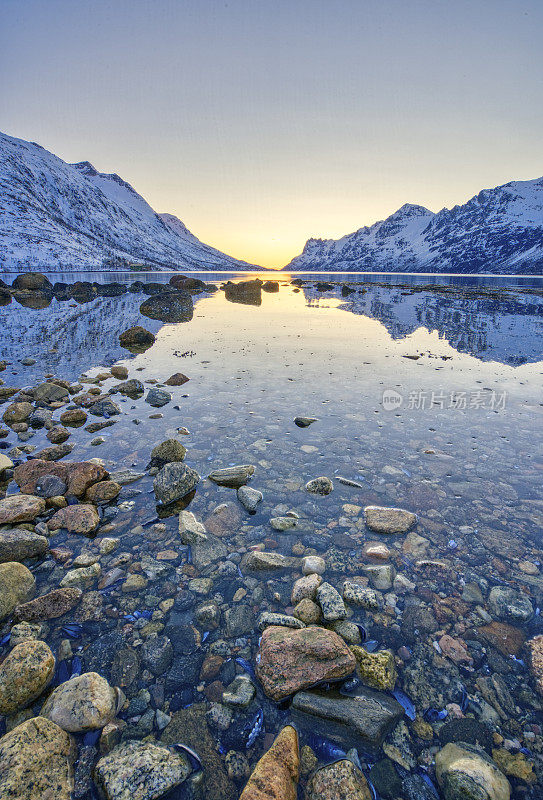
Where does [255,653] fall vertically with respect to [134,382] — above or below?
below

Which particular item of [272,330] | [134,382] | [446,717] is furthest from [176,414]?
[272,330]

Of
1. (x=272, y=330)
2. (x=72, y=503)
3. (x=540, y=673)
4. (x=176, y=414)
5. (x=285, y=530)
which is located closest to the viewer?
(x=540, y=673)

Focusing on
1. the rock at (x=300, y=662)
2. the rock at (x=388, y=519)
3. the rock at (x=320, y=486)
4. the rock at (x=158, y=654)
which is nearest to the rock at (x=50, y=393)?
the rock at (x=320, y=486)

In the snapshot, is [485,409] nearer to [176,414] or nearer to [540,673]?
[540,673]

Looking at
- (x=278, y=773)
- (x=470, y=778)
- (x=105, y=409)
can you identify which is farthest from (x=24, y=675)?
(x=105, y=409)

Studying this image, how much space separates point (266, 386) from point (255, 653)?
8.78 m

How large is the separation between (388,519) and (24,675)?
4.65 meters

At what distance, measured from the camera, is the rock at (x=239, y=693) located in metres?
3.04

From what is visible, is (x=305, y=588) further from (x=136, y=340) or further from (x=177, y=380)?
(x=136, y=340)

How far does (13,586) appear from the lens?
3934 millimetres

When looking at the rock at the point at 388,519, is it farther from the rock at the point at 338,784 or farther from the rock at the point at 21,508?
the rock at the point at 21,508

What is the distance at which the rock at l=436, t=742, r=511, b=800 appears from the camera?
7.88 feet

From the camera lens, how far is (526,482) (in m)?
6.35

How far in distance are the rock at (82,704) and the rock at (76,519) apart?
232 centimetres
